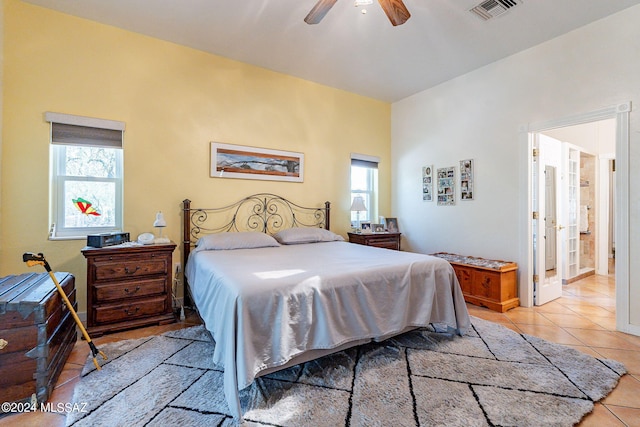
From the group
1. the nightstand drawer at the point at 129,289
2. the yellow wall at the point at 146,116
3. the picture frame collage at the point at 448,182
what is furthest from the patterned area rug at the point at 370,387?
the picture frame collage at the point at 448,182

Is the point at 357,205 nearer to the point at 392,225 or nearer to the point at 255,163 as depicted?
the point at 392,225

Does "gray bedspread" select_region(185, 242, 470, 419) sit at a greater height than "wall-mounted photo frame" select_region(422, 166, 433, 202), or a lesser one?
lesser

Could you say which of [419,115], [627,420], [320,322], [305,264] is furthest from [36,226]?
[419,115]

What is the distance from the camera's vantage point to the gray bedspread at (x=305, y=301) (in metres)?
1.58

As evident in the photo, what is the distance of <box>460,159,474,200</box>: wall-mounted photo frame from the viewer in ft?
12.7

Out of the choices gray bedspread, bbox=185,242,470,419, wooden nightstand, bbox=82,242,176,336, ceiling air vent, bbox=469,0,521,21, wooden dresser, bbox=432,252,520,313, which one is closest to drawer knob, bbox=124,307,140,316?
wooden nightstand, bbox=82,242,176,336

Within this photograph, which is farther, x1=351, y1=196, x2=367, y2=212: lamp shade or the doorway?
x1=351, y1=196, x2=367, y2=212: lamp shade

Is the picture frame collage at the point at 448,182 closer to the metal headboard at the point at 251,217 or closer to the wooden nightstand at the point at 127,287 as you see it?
the metal headboard at the point at 251,217

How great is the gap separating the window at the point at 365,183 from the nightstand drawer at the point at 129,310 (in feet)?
9.66

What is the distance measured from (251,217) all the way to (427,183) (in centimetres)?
270

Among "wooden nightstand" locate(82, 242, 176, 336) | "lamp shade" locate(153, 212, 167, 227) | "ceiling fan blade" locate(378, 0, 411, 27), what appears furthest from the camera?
"lamp shade" locate(153, 212, 167, 227)

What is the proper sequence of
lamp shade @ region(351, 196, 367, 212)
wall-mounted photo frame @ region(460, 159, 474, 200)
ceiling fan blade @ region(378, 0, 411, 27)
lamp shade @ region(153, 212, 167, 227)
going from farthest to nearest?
lamp shade @ region(351, 196, 367, 212)
wall-mounted photo frame @ region(460, 159, 474, 200)
lamp shade @ region(153, 212, 167, 227)
ceiling fan blade @ region(378, 0, 411, 27)

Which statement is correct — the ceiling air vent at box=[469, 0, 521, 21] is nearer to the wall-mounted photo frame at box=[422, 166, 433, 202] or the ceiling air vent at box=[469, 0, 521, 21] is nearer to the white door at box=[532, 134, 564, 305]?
the white door at box=[532, 134, 564, 305]

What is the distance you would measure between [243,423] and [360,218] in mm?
3652
